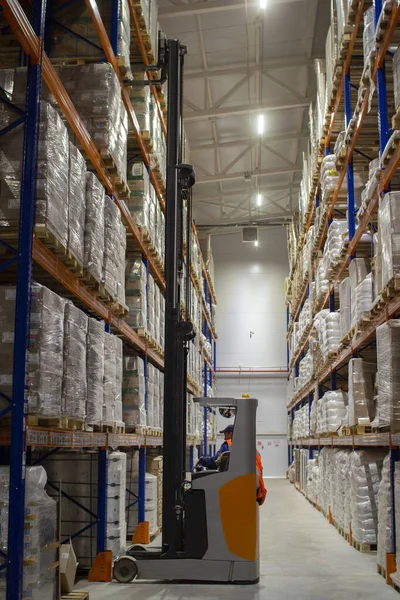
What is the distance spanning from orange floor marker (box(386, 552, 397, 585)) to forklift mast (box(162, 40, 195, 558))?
196 centimetres

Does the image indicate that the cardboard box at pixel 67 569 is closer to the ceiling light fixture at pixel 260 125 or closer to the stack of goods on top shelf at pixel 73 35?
the stack of goods on top shelf at pixel 73 35

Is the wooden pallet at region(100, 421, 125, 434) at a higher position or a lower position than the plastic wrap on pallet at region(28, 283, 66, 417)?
lower

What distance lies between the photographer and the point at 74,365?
545 cm

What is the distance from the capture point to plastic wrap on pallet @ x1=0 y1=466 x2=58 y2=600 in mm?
4246

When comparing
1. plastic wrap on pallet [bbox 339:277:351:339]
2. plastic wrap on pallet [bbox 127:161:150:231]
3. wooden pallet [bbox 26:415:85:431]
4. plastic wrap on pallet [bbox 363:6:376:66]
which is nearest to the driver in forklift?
wooden pallet [bbox 26:415:85:431]

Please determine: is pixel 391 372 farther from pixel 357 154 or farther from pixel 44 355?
pixel 357 154

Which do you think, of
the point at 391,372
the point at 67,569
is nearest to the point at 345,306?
the point at 391,372

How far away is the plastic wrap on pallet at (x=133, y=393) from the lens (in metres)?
8.26

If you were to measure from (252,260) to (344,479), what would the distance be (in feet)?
57.5

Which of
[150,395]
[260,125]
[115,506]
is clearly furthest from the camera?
[260,125]

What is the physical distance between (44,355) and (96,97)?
10.1 ft

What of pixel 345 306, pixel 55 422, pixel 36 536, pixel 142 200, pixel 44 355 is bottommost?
pixel 36 536

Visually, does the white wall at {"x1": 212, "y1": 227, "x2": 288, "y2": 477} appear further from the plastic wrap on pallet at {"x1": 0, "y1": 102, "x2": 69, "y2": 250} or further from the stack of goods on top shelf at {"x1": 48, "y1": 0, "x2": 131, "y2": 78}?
the plastic wrap on pallet at {"x1": 0, "y1": 102, "x2": 69, "y2": 250}

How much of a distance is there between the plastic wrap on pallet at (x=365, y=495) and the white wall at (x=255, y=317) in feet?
54.1
